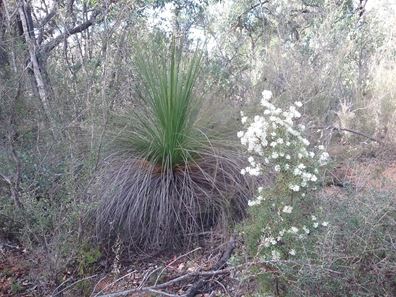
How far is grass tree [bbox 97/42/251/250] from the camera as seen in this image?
3.44m

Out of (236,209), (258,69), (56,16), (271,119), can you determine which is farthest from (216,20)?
(271,119)

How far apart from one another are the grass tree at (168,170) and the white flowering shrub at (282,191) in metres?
1.10

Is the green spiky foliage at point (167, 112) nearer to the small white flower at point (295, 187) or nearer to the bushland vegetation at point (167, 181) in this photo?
the bushland vegetation at point (167, 181)

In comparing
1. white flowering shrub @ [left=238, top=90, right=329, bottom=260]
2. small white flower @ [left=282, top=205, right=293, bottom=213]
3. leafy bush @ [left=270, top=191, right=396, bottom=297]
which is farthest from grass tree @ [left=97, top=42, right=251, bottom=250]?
leafy bush @ [left=270, top=191, right=396, bottom=297]

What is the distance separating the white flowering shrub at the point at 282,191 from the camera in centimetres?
223

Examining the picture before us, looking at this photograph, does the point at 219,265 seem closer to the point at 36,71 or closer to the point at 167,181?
the point at 167,181

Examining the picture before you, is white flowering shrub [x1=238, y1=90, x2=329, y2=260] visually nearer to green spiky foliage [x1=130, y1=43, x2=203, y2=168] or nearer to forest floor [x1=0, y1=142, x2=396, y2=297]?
forest floor [x1=0, y1=142, x2=396, y2=297]

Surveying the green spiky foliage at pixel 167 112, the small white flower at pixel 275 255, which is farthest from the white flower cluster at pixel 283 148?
the green spiky foliage at pixel 167 112

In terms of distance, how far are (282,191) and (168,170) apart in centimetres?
140

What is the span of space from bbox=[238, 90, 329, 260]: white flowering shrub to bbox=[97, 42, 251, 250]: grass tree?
1.10 m

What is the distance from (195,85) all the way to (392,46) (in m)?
4.52

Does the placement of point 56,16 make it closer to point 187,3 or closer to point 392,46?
point 187,3

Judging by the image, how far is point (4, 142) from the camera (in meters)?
3.39

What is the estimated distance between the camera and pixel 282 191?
2.34 metres
